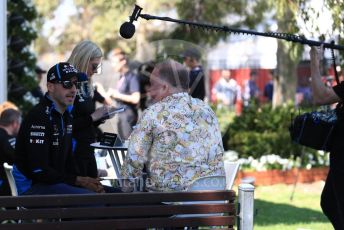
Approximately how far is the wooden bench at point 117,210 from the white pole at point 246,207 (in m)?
0.05

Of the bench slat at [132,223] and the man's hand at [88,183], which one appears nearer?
the bench slat at [132,223]

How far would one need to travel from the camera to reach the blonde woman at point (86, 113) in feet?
20.7

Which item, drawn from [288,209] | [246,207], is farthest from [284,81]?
[246,207]

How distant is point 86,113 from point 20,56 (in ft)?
25.3

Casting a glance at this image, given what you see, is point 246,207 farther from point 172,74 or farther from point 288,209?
point 288,209

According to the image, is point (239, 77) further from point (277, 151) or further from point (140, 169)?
point (140, 169)

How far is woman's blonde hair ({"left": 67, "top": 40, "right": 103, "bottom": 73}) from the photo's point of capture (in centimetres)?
671

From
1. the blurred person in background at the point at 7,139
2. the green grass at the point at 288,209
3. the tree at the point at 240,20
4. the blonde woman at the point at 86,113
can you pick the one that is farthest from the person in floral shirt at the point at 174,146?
the tree at the point at 240,20

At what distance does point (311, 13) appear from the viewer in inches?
384

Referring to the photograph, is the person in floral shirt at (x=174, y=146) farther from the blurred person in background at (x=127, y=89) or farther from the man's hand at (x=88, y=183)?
the blurred person in background at (x=127, y=89)

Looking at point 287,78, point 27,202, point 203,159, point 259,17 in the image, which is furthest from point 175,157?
point 259,17

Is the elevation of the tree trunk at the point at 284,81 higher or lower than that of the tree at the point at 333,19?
lower

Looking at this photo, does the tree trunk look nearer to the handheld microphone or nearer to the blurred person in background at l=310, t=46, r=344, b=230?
the blurred person in background at l=310, t=46, r=344, b=230

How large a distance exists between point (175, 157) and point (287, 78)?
41.8 feet
